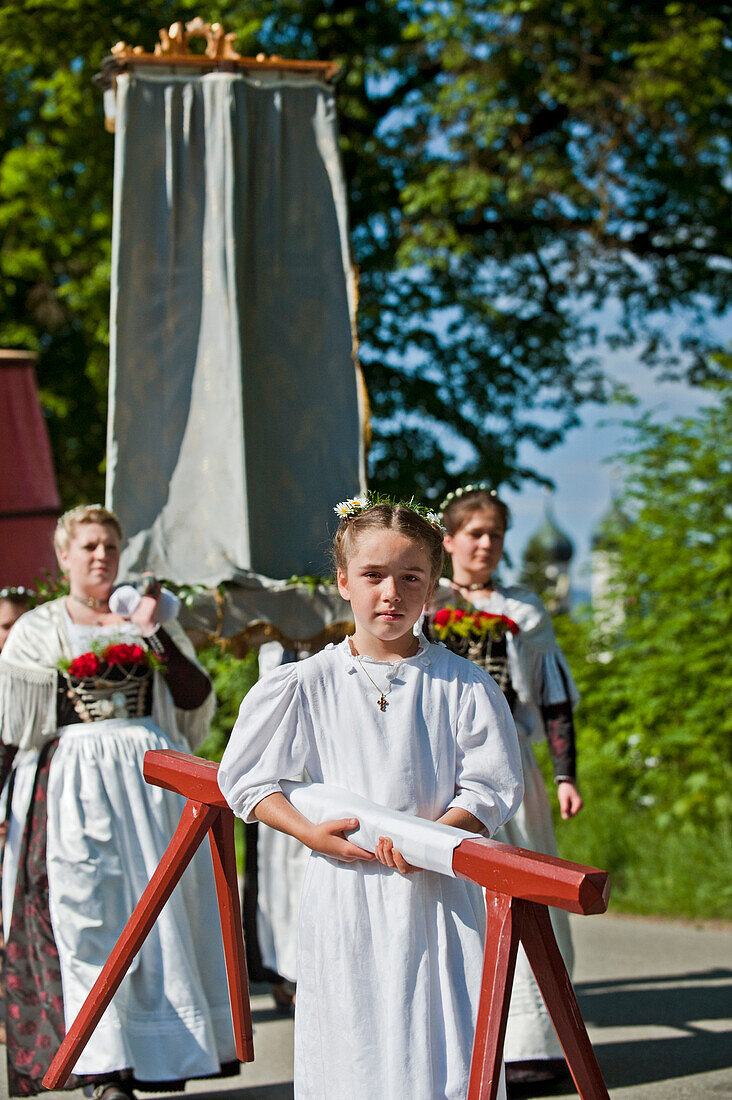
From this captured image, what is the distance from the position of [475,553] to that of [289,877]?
214 centimetres

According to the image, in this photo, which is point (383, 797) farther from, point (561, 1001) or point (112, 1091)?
point (112, 1091)

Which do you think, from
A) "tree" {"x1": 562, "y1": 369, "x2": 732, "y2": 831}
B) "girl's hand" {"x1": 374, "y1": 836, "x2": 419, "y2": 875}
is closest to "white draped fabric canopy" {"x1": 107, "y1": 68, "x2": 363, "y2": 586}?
"girl's hand" {"x1": 374, "y1": 836, "x2": 419, "y2": 875}

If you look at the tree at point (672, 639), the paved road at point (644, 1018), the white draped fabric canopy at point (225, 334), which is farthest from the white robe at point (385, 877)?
the tree at point (672, 639)

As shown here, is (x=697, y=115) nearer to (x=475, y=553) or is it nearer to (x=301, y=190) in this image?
(x=301, y=190)

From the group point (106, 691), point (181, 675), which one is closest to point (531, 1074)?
point (181, 675)

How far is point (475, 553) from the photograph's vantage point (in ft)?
15.1

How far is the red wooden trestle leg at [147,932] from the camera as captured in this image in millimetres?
2875

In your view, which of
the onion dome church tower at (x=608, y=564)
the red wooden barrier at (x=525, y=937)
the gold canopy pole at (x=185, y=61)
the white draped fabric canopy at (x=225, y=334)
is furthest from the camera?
the onion dome church tower at (x=608, y=564)

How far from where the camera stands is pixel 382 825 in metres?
2.47

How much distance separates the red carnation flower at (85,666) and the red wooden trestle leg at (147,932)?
56.5 inches

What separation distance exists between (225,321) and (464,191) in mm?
6984

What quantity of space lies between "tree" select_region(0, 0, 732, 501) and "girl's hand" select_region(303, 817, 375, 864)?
9625 millimetres

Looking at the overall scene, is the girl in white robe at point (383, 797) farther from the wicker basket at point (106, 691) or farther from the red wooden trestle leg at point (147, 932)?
the wicker basket at point (106, 691)

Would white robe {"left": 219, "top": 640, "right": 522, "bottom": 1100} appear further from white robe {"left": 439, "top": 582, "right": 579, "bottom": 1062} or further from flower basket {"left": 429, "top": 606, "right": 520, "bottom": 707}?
white robe {"left": 439, "top": 582, "right": 579, "bottom": 1062}
